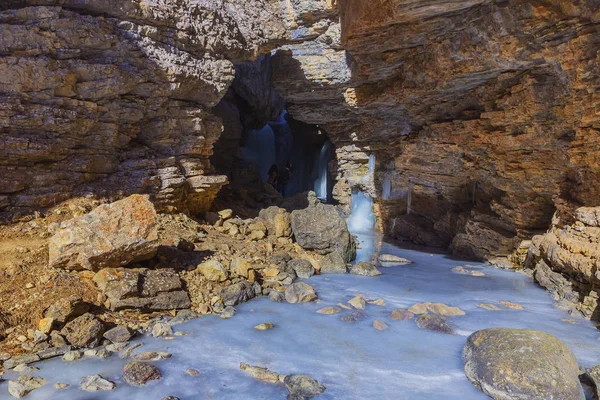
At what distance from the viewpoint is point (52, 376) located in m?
4.07

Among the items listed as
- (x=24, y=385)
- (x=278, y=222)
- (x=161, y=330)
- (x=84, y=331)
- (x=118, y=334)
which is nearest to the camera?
(x=24, y=385)

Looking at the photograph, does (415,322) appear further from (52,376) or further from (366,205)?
(366,205)

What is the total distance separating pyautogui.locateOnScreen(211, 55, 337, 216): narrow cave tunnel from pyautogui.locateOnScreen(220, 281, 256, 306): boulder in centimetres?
492

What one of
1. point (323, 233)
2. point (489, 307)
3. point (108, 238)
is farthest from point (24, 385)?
point (489, 307)

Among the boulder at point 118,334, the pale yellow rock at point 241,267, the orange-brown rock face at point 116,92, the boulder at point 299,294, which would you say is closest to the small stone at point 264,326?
the boulder at point 299,294

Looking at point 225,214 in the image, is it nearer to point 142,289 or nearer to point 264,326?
point 142,289

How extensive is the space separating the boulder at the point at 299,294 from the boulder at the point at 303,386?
94.3 inches

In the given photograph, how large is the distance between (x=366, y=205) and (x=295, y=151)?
7.86 metres

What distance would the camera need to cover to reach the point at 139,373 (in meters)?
4.14

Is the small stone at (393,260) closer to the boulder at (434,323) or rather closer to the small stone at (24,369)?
the boulder at (434,323)

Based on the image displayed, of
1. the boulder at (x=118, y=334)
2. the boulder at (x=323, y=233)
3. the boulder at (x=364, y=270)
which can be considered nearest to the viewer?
the boulder at (x=118, y=334)

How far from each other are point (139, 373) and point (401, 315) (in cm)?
404

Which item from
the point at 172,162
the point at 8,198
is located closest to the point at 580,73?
A: the point at 172,162

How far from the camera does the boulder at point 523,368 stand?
3.79 m
